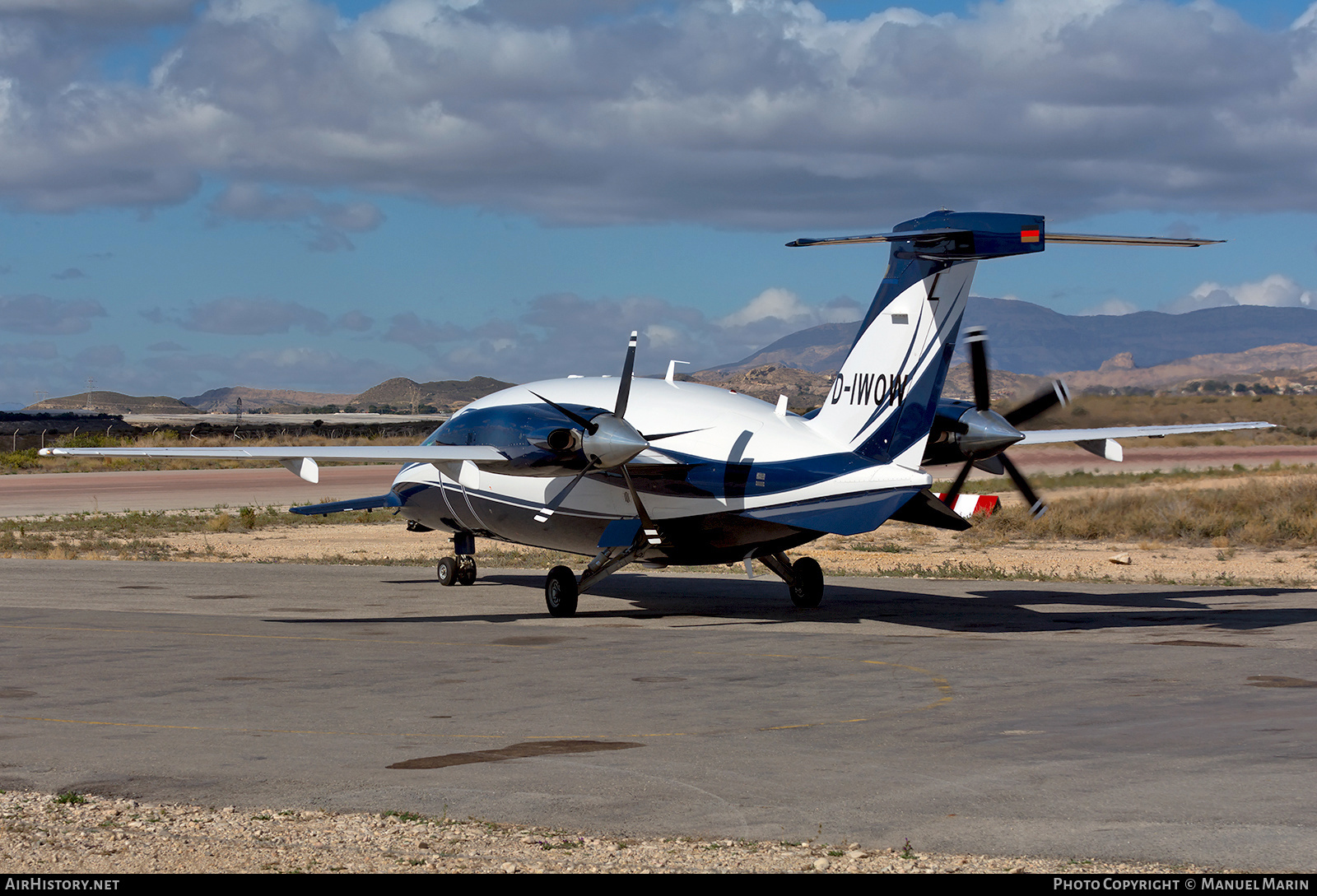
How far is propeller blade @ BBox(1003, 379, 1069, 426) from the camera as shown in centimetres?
2169

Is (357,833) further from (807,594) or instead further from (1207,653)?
(807,594)

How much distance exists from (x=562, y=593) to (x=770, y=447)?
463 centimetres

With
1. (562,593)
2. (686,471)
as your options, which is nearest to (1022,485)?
(686,471)

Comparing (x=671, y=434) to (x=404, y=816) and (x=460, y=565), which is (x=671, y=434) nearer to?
(x=460, y=565)

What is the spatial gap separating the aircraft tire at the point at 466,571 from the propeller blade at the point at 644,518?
6754 millimetres

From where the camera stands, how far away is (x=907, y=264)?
20.7 meters

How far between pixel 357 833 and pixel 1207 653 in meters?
12.7

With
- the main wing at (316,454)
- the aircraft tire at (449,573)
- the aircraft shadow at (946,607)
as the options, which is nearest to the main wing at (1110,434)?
the aircraft shadow at (946,607)

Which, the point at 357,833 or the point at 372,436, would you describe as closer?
the point at 357,833

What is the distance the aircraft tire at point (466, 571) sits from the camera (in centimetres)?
2783

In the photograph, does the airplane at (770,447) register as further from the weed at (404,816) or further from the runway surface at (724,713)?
the weed at (404,816)

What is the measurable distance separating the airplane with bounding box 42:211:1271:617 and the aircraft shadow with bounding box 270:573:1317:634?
43.2 inches

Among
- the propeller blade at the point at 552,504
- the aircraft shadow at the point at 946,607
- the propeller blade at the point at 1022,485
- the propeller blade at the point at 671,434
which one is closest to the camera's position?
the aircraft shadow at the point at 946,607
